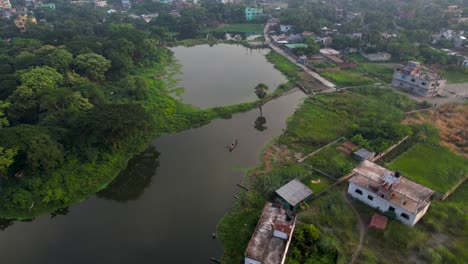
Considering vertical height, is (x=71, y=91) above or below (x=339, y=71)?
above

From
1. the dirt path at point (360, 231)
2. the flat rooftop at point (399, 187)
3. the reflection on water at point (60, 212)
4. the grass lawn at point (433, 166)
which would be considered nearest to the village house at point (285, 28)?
the grass lawn at point (433, 166)

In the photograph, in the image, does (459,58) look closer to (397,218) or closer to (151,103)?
(397,218)

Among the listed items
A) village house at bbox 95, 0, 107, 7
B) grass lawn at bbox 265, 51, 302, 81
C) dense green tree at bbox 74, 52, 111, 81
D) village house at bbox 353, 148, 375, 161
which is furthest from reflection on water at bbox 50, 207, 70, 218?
village house at bbox 95, 0, 107, 7

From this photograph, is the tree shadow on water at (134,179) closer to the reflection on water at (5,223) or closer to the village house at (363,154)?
the reflection on water at (5,223)

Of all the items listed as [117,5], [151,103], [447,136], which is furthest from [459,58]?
[117,5]

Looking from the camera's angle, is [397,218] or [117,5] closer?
[397,218]

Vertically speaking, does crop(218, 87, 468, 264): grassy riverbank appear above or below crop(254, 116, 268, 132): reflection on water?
above

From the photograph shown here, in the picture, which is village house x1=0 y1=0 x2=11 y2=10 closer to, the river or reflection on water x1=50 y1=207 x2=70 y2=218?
the river
